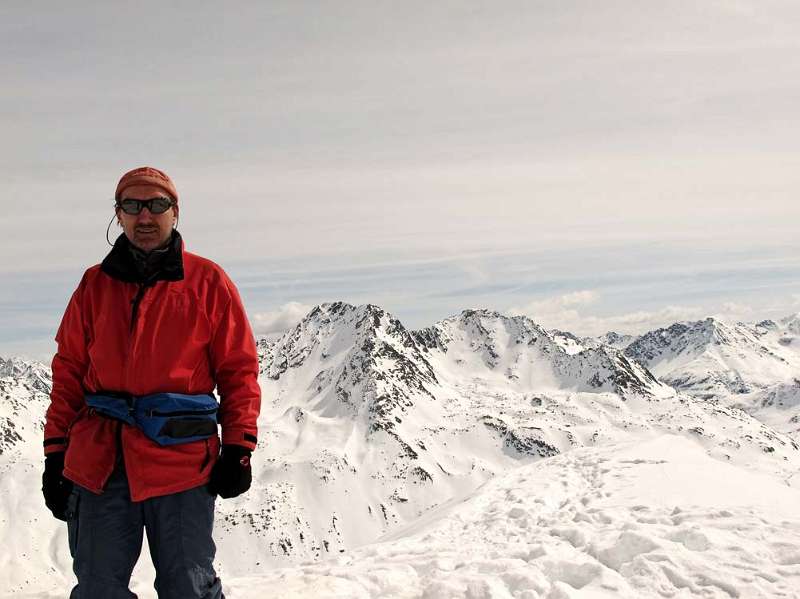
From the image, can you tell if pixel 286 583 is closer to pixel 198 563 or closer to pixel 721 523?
pixel 198 563

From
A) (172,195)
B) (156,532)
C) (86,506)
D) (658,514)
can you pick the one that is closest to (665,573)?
(658,514)

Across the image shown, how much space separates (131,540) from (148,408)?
1290mm

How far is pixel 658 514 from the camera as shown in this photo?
1170cm

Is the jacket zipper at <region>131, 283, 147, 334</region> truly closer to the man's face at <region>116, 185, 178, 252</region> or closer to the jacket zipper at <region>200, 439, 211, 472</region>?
the man's face at <region>116, 185, 178, 252</region>

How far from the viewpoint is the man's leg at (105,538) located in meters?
5.61

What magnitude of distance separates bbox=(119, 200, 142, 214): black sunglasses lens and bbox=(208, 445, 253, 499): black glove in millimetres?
2460

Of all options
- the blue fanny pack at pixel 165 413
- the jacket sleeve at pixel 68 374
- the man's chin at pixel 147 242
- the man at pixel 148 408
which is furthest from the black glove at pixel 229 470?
the man's chin at pixel 147 242

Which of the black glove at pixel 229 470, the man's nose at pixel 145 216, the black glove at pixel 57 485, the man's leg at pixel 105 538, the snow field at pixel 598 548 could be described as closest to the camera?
the man's leg at pixel 105 538

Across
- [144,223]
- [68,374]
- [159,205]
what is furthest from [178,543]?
[159,205]

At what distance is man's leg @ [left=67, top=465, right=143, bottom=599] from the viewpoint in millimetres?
5605

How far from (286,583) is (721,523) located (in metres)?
7.46

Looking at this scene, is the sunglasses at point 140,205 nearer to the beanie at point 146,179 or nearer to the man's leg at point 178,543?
the beanie at point 146,179

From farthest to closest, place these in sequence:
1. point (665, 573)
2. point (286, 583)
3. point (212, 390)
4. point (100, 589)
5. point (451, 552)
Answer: point (451, 552), point (286, 583), point (665, 573), point (212, 390), point (100, 589)

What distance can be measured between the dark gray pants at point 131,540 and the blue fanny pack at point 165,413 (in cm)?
52
